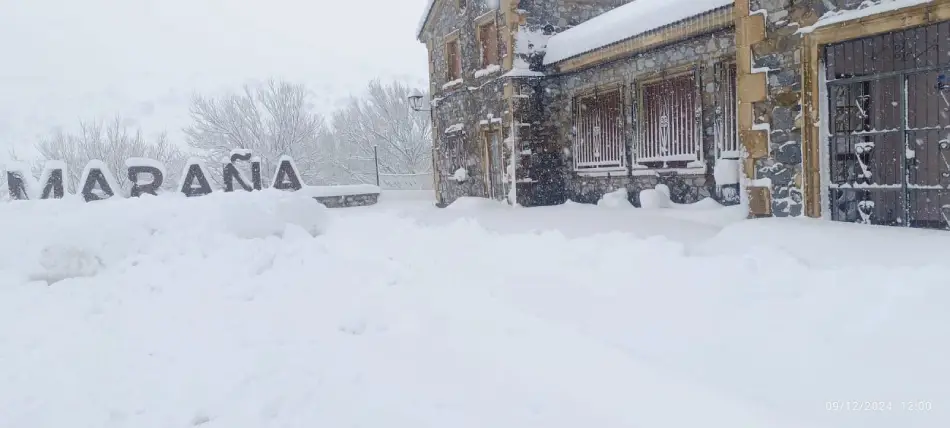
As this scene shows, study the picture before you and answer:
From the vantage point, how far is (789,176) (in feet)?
20.4

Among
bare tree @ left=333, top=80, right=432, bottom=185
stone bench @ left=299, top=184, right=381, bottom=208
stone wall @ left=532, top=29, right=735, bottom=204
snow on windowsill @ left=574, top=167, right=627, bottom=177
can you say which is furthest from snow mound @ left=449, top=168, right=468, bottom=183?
bare tree @ left=333, top=80, right=432, bottom=185

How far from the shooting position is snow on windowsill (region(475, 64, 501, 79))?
44.9ft

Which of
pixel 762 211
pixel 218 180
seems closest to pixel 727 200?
pixel 762 211

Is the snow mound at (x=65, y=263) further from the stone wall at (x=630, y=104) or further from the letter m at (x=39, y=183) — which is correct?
the letter m at (x=39, y=183)

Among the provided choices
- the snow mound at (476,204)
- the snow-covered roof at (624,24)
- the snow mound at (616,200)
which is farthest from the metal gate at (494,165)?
the snow mound at (616,200)

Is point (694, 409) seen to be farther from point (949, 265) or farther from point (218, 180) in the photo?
point (218, 180)

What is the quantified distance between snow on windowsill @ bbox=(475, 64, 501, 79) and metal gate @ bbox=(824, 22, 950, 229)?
8.34 m

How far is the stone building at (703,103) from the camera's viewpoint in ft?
19.0

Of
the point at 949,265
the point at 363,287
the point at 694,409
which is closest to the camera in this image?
the point at 694,409

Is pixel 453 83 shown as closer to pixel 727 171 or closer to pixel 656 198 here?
pixel 656 198

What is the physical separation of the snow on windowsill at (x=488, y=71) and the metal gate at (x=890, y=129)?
834 centimetres

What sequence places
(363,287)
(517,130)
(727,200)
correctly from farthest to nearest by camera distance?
(517,130), (727,200), (363,287)

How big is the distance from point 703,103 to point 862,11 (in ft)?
13.3

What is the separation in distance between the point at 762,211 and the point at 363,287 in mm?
4213
